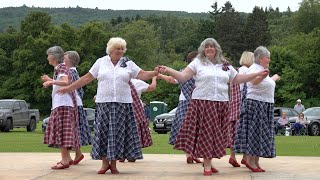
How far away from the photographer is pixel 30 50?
8994 cm

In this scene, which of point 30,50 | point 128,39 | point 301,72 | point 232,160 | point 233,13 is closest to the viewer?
point 232,160

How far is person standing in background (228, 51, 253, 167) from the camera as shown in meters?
12.4

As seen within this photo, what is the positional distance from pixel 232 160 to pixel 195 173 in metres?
1.55

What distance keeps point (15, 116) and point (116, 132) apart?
27767 mm

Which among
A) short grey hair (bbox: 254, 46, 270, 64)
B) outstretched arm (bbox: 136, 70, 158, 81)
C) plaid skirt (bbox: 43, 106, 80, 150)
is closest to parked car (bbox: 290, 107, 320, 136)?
short grey hair (bbox: 254, 46, 270, 64)

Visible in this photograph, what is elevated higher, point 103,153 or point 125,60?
point 125,60

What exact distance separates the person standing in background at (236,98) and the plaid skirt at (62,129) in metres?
2.38

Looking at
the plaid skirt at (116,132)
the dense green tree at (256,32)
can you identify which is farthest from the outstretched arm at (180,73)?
the dense green tree at (256,32)

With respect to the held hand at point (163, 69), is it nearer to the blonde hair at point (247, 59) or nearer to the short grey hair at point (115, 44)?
the short grey hair at point (115, 44)

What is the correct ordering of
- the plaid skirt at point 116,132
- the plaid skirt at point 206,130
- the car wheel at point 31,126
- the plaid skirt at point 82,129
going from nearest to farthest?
the plaid skirt at point 116,132 < the plaid skirt at point 206,130 < the plaid skirt at point 82,129 < the car wheel at point 31,126

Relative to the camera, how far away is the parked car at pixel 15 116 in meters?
37.2

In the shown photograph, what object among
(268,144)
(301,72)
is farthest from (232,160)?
(301,72)

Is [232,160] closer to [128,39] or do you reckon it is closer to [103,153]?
[103,153]

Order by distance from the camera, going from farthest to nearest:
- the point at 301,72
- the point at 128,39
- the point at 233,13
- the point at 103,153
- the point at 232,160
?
the point at 233,13 → the point at 128,39 → the point at 301,72 → the point at 232,160 → the point at 103,153
